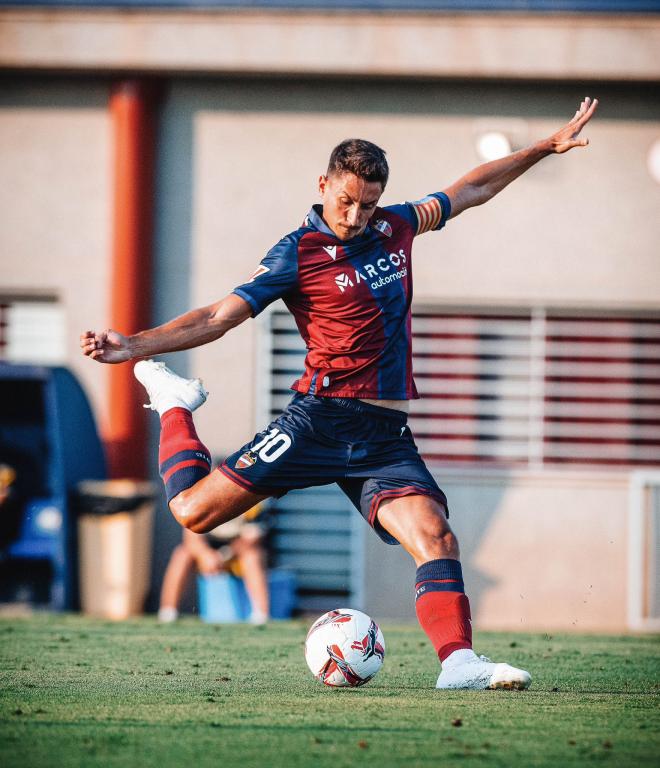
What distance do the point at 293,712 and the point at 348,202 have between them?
2.15m

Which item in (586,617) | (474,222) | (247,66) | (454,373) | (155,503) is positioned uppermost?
(247,66)

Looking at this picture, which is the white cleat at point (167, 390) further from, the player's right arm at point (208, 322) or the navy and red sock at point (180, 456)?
the player's right arm at point (208, 322)

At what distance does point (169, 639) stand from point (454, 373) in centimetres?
502

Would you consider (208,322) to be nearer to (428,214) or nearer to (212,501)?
(212,501)

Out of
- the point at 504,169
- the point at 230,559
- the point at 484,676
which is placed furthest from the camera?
the point at 230,559

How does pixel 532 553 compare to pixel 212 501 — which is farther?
pixel 532 553

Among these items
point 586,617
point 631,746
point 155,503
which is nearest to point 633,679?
point 631,746

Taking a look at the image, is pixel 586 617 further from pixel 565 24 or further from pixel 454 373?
pixel 565 24

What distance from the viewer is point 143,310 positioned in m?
11.8

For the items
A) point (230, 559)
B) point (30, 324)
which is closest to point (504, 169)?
point (230, 559)

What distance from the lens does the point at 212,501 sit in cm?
550

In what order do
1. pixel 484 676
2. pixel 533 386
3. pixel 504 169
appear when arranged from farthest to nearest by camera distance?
pixel 533 386 → pixel 504 169 → pixel 484 676

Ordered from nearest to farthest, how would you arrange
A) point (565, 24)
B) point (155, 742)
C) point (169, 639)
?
point (155, 742) < point (169, 639) < point (565, 24)

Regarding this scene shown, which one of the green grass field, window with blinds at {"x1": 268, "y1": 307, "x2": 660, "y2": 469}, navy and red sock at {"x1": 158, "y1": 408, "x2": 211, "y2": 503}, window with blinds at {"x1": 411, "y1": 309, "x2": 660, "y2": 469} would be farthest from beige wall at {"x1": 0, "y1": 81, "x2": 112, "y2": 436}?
navy and red sock at {"x1": 158, "y1": 408, "x2": 211, "y2": 503}
